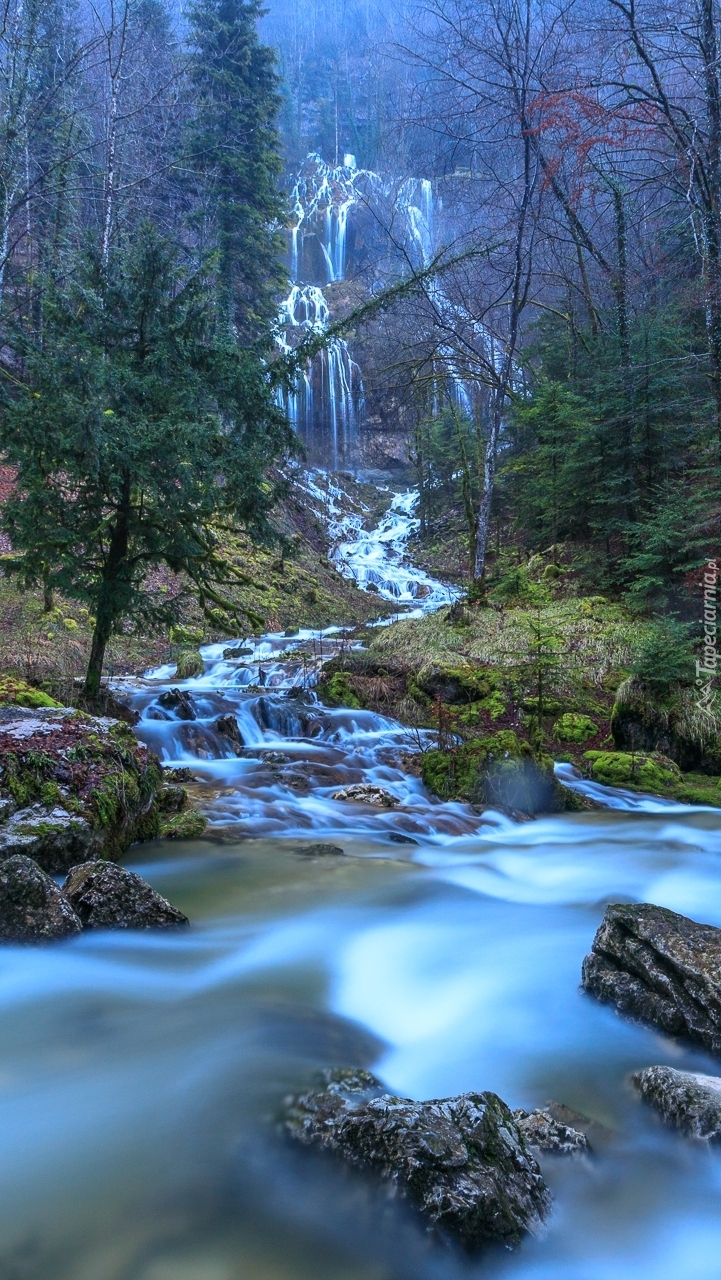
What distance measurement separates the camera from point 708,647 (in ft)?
30.8

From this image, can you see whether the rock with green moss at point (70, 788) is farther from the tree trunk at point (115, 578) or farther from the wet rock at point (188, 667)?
the wet rock at point (188, 667)

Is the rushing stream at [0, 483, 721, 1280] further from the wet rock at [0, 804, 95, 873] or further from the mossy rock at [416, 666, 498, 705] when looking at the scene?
the mossy rock at [416, 666, 498, 705]

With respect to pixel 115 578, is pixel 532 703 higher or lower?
lower

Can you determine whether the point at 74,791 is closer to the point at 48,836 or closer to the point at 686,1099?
the point at 48,836

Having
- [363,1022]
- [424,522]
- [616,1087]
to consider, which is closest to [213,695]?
[363,1022]

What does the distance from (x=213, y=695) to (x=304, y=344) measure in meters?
5.37

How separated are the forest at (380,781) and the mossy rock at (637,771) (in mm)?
40

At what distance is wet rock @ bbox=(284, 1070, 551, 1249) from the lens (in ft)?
6.08

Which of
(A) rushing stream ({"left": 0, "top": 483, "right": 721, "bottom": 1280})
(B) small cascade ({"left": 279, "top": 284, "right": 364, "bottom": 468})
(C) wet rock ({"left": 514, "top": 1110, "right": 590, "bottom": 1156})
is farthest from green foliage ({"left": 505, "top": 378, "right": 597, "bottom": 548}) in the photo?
(B) small cascade ({"left": 279, "top": 284, "right": 364, "bottom": 468})

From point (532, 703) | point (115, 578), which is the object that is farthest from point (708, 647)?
point (115, 578)

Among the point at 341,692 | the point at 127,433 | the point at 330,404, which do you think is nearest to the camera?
the point at 127,433

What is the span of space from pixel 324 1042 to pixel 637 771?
5.95 m

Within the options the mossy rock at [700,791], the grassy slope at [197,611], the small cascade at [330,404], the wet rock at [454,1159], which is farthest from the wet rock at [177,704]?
the small cascade at [330,404]

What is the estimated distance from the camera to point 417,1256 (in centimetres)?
183
